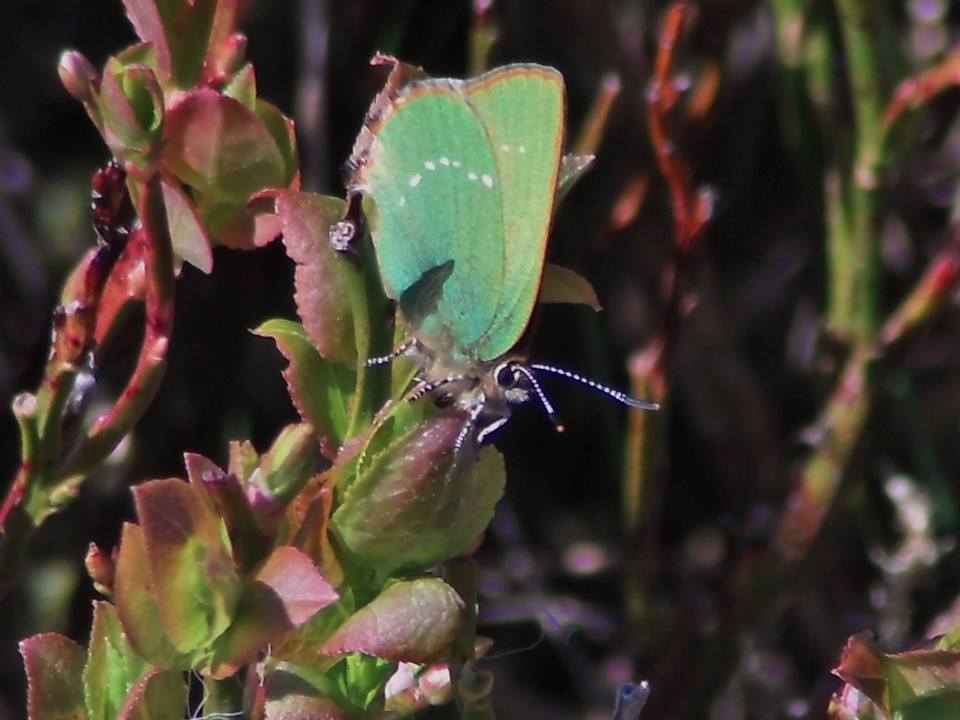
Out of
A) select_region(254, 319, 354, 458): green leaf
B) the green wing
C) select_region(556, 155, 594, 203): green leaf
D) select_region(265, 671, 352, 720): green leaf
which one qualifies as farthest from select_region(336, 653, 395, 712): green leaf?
select_region(556, 155, 594, 203): green leaf

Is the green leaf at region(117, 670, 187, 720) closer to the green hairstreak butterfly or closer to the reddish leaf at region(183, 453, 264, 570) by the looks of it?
the reddish leaf at region(183, 453, 264, 570)

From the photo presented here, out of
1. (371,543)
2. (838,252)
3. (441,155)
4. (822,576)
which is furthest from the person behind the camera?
(822,576)

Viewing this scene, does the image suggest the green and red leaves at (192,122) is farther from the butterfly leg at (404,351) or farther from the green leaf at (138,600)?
the green leaf at (138,600)

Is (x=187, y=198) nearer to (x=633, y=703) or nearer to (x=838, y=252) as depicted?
(x=633, y=703)

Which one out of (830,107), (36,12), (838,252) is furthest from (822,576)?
(36,12)

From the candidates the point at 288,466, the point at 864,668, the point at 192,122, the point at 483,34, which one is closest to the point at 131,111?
the point at 192,122

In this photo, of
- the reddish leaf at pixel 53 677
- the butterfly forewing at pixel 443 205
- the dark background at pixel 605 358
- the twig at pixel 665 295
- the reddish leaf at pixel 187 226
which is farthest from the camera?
the dark background at pixel 605 358

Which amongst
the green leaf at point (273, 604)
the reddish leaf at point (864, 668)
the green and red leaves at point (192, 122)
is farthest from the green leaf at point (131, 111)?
the reddish leaf at point (864, 668)

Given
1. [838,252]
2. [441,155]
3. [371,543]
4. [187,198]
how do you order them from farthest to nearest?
1. [838,252]
2. [441,155]
3. [187,198]
4. [371,543]

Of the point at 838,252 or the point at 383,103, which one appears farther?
the point at 838,252
